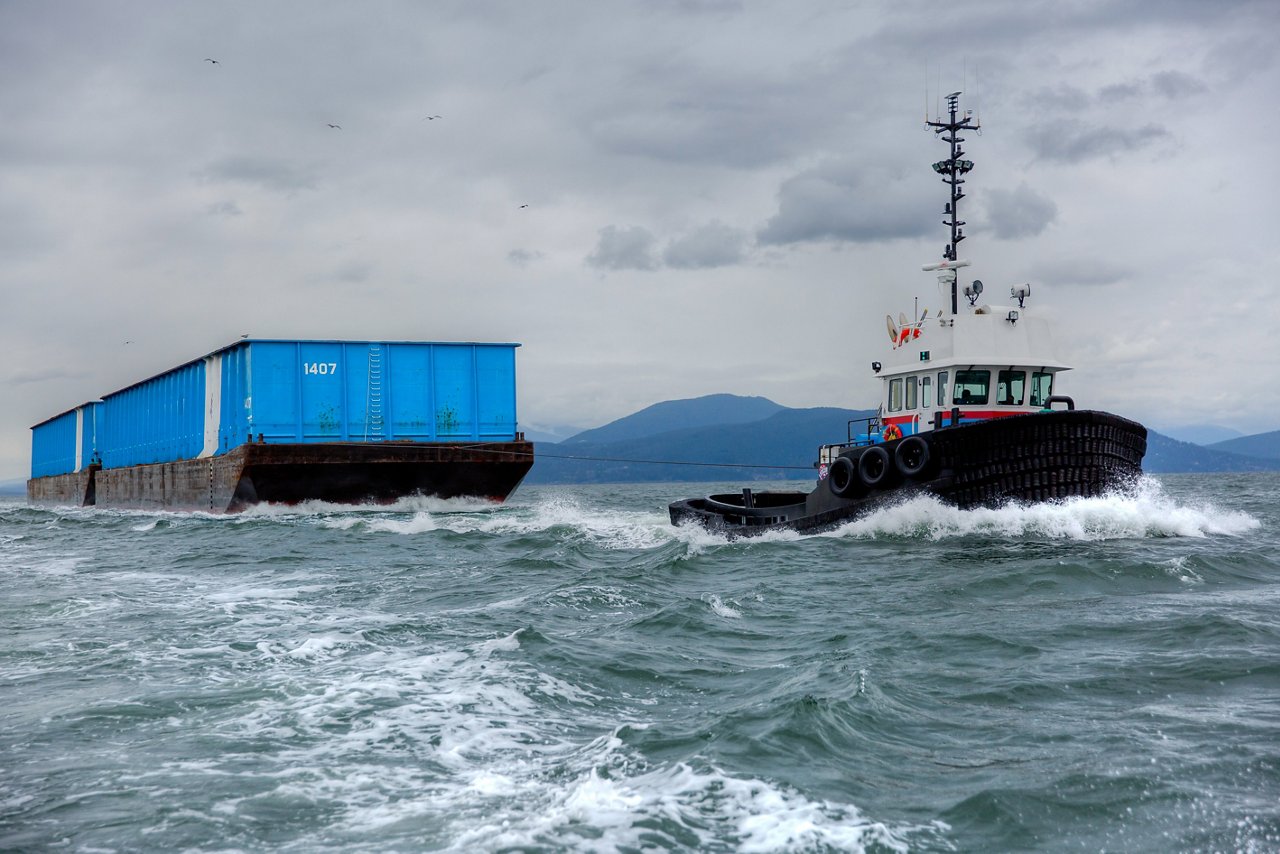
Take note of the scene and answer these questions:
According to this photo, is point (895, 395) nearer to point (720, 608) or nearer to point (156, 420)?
point (720, 608)

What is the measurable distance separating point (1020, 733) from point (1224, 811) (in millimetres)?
1184

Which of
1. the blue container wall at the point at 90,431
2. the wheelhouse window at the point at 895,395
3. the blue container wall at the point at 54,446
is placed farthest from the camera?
the blue container wall at the point at 54,446

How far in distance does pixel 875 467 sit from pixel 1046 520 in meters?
2.62

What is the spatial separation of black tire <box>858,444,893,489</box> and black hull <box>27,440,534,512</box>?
15.8 metres

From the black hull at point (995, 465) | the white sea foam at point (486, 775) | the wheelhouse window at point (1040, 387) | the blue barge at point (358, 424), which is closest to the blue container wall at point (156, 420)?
the blue barge at point (358, 424)

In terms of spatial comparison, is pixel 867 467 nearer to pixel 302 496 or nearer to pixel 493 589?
pixel 493 589

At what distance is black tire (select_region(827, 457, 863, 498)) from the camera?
15895 mm

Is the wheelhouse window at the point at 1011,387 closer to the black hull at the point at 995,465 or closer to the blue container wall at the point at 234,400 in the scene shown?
the black hull at the point at 995,465

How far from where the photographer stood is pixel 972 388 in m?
16.2

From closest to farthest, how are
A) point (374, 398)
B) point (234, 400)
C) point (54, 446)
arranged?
point (374, 398) < point (234, 400) < point (54, 446)

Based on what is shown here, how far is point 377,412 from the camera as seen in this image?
29781 mm

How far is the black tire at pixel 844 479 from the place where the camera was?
52.1 feet

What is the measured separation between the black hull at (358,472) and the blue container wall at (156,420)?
149 inches

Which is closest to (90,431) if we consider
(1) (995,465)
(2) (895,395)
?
(2) (895,395)
